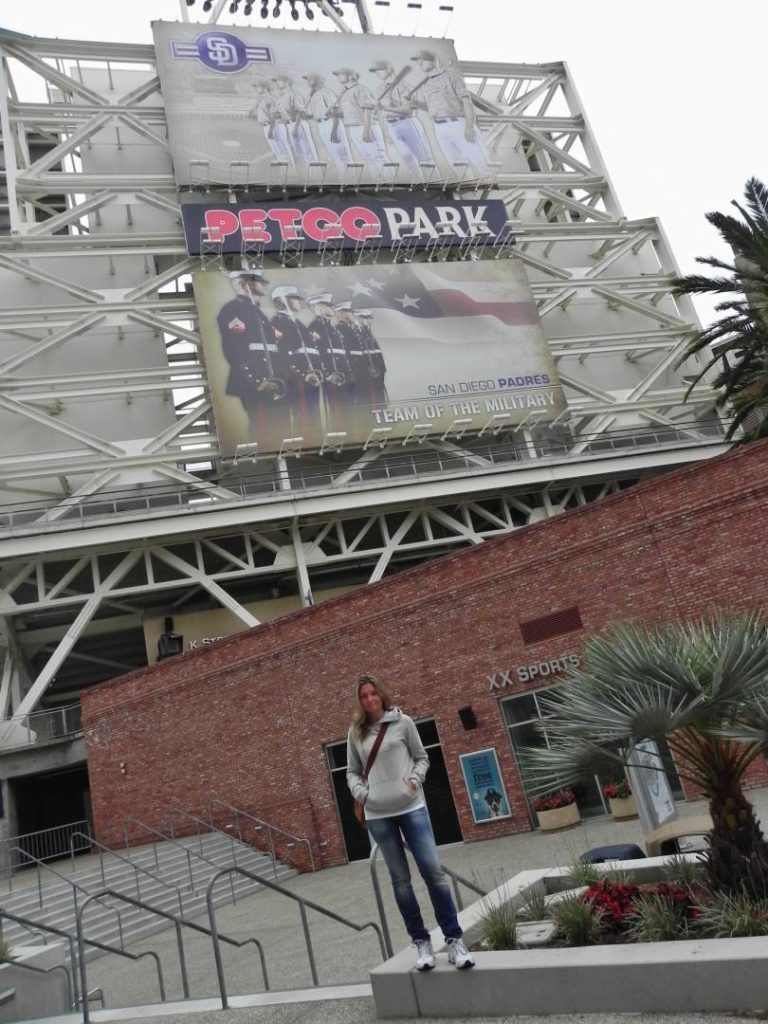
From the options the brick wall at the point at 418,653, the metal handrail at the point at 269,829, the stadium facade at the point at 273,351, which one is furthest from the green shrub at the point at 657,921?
the stadium facade at the point at 273,351

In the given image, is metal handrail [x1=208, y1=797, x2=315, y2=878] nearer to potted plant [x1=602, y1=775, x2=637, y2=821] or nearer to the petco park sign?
the petco park sign

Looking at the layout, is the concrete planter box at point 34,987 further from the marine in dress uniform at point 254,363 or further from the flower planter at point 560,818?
the marine in dress uniform at point 254,363

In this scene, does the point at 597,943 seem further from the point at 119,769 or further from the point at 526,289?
the point at 526,289

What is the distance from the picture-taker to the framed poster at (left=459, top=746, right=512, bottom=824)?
1691cm

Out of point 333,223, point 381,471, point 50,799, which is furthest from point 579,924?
point 333,223

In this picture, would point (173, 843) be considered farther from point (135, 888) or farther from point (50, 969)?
point (50, 969)

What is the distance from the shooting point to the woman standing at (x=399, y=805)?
524 cm

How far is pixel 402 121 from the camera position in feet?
132

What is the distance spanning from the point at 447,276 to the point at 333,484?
36.9 ft

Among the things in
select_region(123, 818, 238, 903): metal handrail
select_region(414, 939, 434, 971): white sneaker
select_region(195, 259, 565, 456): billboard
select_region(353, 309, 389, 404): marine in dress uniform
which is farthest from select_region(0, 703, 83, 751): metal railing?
select_region(414, 939, 434, 971): white sneaker

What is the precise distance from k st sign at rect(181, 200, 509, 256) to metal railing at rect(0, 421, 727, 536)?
31.9 feet

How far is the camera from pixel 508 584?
17.1 metres

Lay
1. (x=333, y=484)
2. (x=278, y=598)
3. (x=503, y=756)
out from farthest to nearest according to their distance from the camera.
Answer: (x=278, y=598)
(x=333, y=484)
(x=503, y=756)

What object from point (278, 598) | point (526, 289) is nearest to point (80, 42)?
point (526, 289)
